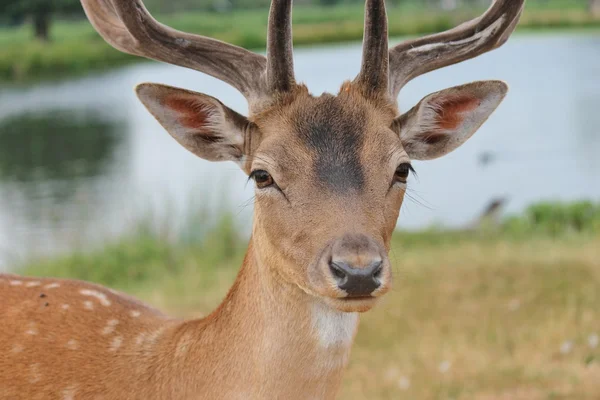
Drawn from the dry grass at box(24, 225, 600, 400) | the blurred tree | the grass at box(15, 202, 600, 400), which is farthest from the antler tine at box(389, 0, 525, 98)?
the blurred tree

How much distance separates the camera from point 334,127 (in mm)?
3371

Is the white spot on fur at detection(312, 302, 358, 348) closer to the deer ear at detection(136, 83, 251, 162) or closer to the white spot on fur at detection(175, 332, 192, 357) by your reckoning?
the white spot on fur at detection(175, 332, 192, 357)

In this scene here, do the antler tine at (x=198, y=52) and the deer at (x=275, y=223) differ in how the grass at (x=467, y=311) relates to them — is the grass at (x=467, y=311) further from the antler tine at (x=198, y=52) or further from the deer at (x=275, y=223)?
the antler tine at (x=198, y=52)

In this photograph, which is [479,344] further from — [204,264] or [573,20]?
[573,20]

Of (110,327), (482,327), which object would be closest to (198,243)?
(482,327)

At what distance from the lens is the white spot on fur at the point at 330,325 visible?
3.28 meters

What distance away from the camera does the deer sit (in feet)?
10.6

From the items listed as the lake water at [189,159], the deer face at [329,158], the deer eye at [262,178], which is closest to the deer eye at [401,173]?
the deer face at [329,158]

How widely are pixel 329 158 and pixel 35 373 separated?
1.51 meters

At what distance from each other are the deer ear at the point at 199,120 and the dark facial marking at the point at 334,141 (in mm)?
319

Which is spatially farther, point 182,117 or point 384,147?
point 182,117

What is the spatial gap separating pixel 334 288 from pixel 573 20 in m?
39.8

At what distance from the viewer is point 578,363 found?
19.7 ft

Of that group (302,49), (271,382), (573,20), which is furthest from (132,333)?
(573,20)
